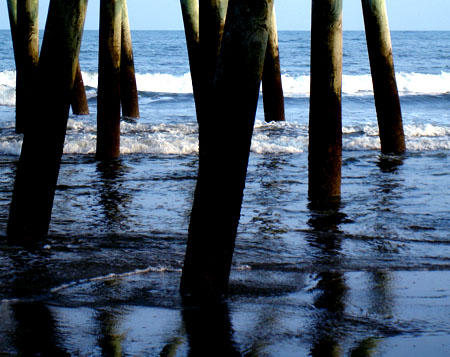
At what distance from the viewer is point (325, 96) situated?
5359 millimetres

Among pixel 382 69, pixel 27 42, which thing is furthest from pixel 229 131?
pixel 27 42

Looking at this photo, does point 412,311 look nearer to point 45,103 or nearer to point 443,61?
point 45,103

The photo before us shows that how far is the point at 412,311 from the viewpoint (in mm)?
3215

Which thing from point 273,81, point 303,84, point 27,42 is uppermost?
point 27,42

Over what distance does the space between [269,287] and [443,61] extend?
104ft

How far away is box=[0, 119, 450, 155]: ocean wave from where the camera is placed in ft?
29.2

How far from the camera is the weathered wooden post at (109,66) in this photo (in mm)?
7047

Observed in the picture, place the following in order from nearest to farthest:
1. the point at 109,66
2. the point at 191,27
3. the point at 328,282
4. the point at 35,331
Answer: the point at 35,331 → the point at 328,282 → the point at 109,66 → the point at 191,27

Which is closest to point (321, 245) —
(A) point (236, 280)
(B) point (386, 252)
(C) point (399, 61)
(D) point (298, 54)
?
(B) point (386, 252)

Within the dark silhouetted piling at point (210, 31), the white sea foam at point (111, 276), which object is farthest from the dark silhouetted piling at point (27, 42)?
the white sea foam at point (111, 276)

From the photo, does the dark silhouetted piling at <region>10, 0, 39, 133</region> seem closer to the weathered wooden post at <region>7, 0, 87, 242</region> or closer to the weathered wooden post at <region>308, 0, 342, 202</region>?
the weathered wooden post at <region>308, 0, 342, 202</region>

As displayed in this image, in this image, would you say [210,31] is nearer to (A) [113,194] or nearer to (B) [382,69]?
(A) [113,194]

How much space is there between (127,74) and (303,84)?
11.8 m

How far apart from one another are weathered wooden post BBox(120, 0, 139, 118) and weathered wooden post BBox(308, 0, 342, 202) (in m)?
5.41
